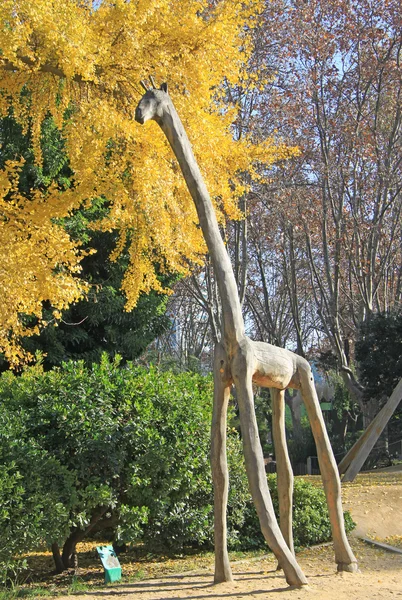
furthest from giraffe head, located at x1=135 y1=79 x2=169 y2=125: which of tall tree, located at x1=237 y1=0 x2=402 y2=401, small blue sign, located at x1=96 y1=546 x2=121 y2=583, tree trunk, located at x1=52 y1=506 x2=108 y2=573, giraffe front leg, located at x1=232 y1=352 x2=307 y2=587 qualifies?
tall tree, located at x1=237 y1=0 x2=402 y2=401

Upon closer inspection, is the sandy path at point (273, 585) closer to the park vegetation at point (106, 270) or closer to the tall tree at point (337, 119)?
the park vegetation at point (106, 270)

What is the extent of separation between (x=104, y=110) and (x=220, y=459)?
14.9 feet

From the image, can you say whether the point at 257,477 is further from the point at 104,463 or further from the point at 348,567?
the point at 104,463

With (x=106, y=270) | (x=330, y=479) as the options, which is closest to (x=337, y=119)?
(x=106, y=270)

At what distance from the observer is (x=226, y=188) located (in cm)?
1045

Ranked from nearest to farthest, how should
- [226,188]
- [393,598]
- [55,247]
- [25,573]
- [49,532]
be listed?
[393,598], [49,532], [25,573], [55,247], [226,188]

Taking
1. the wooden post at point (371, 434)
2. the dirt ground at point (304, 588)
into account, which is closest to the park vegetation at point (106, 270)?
the dirt ground at point (304, 588)

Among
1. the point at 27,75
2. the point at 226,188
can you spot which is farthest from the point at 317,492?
the point at 27,75

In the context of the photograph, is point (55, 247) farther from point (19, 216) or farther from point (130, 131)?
point (130, 131)

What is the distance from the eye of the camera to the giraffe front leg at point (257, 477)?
17.8 ft

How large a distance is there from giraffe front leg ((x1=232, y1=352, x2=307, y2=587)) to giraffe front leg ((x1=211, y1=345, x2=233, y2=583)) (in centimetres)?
16

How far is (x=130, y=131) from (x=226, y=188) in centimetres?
212

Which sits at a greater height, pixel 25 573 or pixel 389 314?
pixel 389 314

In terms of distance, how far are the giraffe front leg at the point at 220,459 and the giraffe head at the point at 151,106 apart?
203 cm
